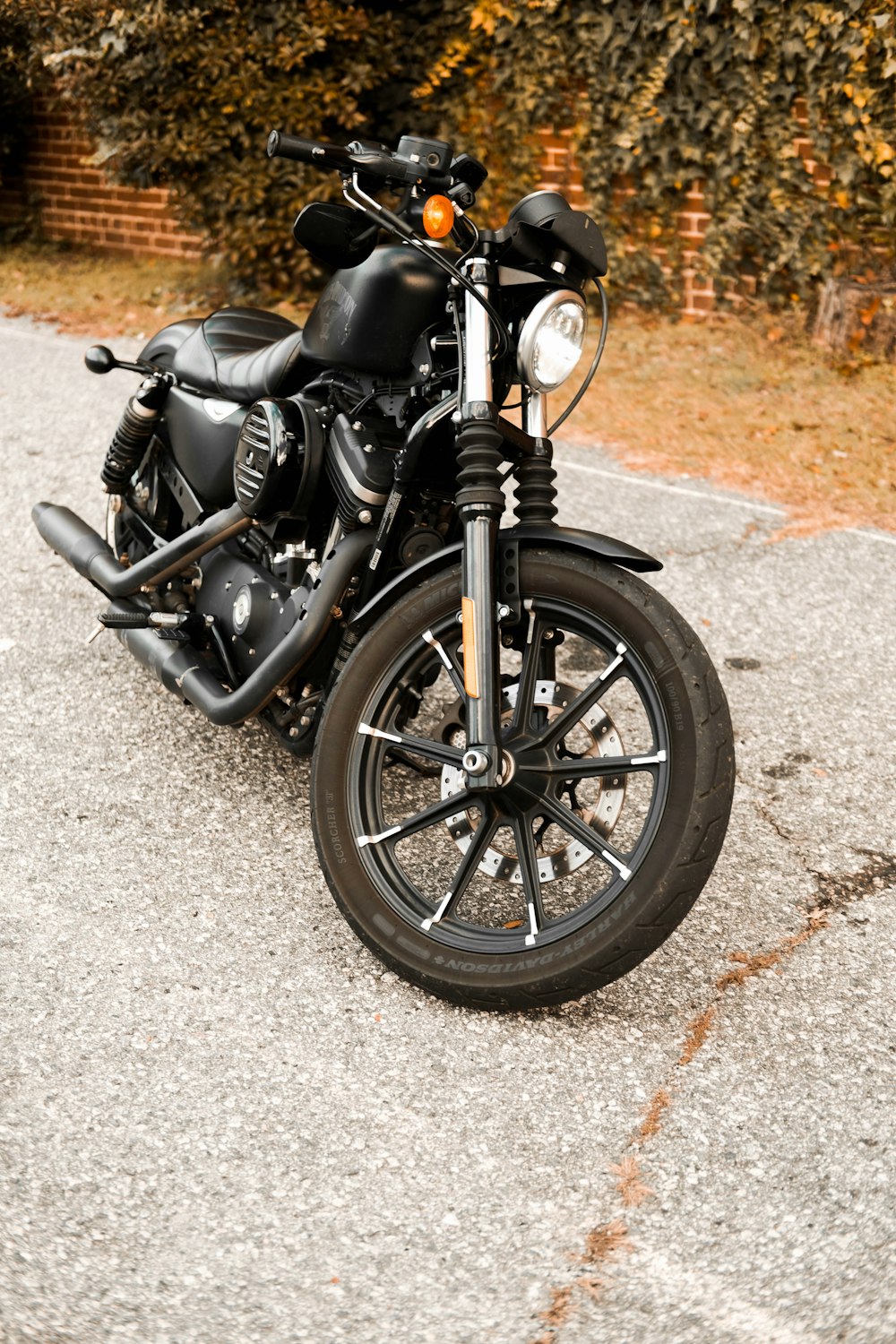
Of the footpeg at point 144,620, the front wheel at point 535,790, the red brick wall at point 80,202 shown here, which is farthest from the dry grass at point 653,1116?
the red brick wall at point 80,202

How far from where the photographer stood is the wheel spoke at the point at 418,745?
8.83ft

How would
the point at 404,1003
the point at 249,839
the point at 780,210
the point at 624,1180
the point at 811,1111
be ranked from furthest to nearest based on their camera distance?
1. the point at 780,210
2. the point at 249,839
3. the point at 404,1003
4. the point at 811,1111
5. the point at 624,1180

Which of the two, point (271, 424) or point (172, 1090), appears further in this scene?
point (271, 424)

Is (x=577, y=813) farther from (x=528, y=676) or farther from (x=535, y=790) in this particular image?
(x=528, y=676)

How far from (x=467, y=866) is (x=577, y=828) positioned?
24 centimetres

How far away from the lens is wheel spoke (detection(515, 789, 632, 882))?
2.54 metres

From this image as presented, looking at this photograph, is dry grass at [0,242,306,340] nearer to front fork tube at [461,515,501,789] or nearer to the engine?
the engine

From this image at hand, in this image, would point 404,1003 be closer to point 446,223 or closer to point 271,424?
point 271,424

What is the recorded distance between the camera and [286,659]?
9.62 feet

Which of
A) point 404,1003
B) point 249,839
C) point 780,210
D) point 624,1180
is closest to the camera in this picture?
point 624,1180

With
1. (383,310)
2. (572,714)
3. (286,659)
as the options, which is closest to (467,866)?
(572,714)

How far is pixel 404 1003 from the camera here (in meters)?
2.65

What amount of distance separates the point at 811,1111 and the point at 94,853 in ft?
5.50

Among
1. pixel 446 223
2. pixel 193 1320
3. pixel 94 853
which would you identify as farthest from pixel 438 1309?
Result: pixel 446 223
